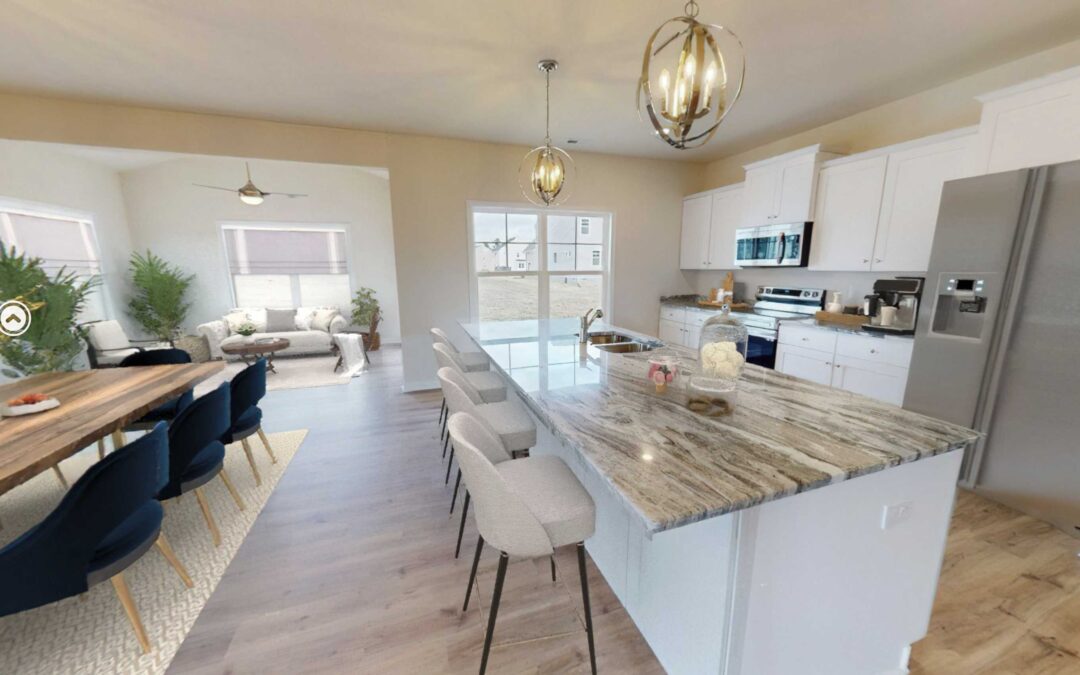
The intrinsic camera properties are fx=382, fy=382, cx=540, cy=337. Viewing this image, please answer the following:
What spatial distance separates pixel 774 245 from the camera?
3848mm

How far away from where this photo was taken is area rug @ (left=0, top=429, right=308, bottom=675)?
1416 mm

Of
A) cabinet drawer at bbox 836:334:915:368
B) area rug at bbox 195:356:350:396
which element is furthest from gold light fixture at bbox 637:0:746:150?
area rug at bbox 195:356:350:396

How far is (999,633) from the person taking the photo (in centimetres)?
151

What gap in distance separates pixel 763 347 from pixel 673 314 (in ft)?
4.58

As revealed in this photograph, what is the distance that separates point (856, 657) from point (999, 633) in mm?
863

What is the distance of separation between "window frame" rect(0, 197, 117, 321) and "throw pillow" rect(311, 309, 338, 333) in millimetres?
2572

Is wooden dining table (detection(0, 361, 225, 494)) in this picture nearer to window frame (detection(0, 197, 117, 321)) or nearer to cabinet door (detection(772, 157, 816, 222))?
window frame (detection(0, 197, 117, 321))

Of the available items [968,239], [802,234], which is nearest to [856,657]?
[968,239]

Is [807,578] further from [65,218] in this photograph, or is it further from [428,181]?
[65,218]

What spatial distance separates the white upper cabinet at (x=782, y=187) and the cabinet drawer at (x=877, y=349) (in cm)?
130

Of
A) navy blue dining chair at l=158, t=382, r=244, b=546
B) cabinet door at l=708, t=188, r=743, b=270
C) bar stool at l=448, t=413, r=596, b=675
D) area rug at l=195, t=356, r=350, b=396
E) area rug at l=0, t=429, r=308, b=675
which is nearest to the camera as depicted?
bar stool at l=448, t=413, r=596, b=675

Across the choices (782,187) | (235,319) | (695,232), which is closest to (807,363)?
(782,187)

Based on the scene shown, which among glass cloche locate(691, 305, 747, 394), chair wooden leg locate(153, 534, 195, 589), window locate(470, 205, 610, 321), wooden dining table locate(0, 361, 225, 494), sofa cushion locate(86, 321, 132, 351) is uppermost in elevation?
window locate(470, 205, 610, 321)

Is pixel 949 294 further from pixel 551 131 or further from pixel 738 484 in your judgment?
pixel 551 131
